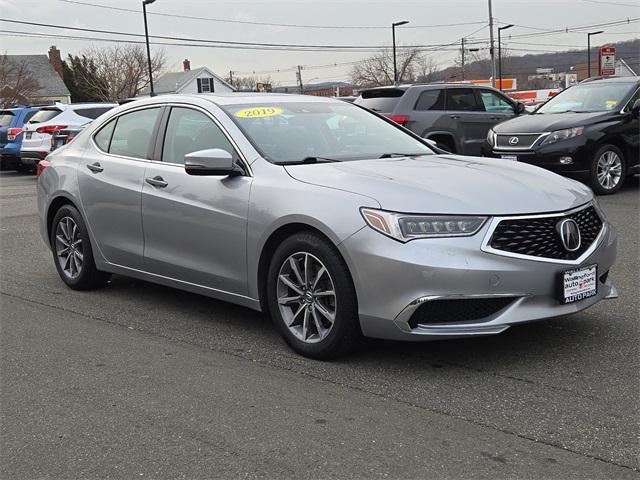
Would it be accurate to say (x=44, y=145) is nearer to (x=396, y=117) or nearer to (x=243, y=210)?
(x=396, y=117)

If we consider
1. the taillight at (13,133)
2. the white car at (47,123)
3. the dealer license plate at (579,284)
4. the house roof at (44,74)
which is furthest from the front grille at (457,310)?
the house roof at (44,74)

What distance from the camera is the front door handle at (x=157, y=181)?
17.8ft

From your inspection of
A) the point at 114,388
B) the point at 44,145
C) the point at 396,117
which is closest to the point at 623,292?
the point at 114,388

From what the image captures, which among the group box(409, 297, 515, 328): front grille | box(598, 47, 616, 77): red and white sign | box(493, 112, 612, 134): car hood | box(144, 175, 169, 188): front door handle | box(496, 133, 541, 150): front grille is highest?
box(598, 47, 616, 77): red and white sign

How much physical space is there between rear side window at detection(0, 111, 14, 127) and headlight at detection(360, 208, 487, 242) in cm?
1954

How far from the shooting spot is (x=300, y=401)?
12.8 feet

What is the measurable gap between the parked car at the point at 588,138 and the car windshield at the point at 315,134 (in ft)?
19.8

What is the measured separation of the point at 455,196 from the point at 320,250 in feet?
2.64

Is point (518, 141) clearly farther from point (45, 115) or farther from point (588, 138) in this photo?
point (45, 115)

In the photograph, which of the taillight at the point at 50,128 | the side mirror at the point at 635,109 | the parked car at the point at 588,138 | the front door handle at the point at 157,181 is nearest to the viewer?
the front door handle at the point at 157,181

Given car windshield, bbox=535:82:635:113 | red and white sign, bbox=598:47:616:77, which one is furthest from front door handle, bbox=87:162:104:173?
red and white sign, bbox=598:47:616:77

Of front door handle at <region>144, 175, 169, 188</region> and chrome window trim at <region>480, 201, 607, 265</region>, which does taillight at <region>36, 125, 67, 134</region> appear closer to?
front door handle at <region>144, 175, 169, 188</region>

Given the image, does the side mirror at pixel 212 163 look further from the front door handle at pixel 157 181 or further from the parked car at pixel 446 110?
the parked car at pixel 446 110

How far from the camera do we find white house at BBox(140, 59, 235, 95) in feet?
255
